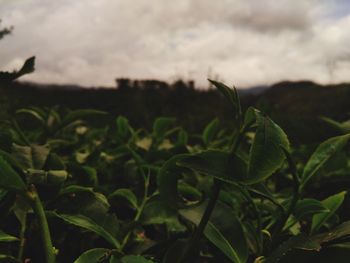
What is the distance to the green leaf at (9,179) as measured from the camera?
2.37 ft

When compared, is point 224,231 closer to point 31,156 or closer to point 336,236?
point 336,236

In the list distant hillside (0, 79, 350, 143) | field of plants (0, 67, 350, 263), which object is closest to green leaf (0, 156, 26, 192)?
field of plants (0, 67, 350, 263)

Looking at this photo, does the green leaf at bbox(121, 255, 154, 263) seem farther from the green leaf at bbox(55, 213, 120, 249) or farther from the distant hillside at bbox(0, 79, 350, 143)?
the distant hillside at bbox(0, 79, 350, 143)

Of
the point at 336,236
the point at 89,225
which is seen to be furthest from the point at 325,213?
the point at 89,225

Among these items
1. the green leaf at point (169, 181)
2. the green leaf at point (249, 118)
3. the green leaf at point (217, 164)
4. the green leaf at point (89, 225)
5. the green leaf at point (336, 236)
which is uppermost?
the green leaf at point (249, 118)

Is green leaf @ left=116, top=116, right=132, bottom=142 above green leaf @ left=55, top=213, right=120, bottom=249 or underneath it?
above

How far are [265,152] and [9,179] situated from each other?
42 centimetres

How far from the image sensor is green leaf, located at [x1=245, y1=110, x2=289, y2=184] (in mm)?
743

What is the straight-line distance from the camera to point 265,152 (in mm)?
747

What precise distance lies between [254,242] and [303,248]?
7.8 inches

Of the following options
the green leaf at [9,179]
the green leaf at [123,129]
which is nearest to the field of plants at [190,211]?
the green leaf at [9,179]

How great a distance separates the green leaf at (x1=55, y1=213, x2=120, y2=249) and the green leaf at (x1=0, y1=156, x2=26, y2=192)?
0.46 ft

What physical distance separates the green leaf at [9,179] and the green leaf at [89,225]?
139 mm

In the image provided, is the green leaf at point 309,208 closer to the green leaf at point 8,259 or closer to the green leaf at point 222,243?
the green leaf at point 222,243
